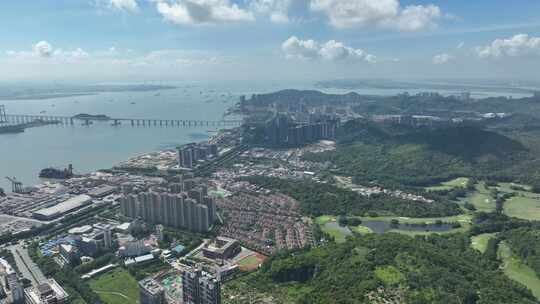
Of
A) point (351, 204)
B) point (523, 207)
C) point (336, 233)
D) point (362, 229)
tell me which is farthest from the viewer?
point (351, 204)

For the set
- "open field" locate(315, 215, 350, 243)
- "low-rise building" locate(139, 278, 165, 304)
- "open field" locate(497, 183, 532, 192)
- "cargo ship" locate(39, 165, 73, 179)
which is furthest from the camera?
"cargo ship" locate(39, 165, 73, 179)

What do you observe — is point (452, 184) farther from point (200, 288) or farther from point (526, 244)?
point (200, 288)

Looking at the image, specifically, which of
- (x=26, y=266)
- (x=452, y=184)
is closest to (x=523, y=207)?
(x=452, y=184)

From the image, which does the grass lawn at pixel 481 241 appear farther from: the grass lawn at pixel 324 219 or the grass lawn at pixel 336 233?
the grass lawn at pixel 324 219

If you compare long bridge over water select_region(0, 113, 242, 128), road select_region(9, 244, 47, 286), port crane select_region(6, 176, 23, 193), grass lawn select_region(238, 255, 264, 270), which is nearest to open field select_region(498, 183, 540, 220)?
grass lawn select_region(238, 255, 264, 270)

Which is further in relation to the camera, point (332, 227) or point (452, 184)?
point (452, 184)

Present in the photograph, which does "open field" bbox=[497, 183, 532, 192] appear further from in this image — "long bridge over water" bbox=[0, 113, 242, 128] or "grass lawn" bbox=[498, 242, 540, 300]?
"long bridge over water" bbox=[0, 113, 242, 128]
